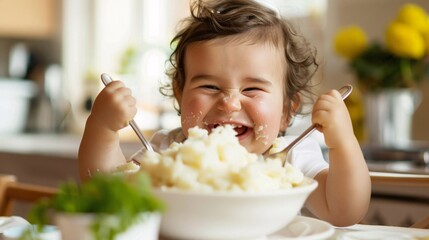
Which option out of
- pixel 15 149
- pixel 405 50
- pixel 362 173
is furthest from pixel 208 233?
pixel 15 149

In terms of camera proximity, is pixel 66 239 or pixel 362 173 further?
pixel 362 173

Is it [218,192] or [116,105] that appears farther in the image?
[116,105]

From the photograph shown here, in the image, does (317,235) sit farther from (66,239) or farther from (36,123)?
(36,123)

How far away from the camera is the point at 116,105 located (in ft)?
3.17

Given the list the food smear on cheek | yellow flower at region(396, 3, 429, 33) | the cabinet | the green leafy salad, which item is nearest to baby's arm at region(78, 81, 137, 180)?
the food smear on cheek

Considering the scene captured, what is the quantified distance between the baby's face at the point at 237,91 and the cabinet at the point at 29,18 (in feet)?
10.7

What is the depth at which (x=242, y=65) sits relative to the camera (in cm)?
113

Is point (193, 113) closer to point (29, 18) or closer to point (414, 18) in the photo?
point (414, 18)

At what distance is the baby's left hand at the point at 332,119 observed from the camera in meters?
0.96

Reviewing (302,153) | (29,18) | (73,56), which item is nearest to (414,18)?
(302,153)

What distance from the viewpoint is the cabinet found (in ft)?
13.7

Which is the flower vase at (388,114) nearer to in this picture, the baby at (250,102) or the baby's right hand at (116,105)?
the baby at (250,102)

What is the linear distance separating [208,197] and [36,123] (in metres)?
3.74

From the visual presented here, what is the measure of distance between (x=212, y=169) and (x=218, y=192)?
0.11ft
